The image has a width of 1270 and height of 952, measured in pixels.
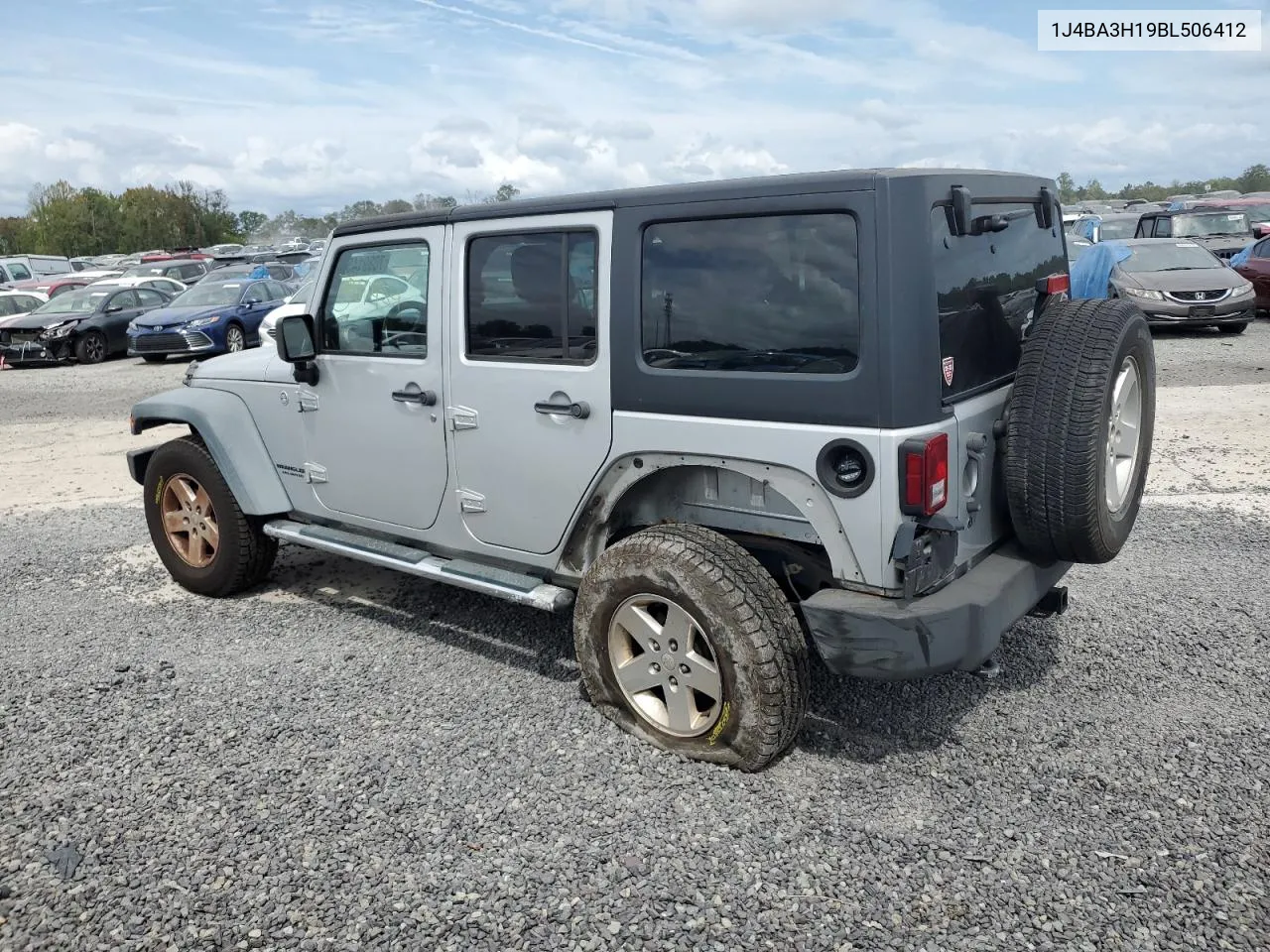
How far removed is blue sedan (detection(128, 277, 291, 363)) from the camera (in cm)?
1723

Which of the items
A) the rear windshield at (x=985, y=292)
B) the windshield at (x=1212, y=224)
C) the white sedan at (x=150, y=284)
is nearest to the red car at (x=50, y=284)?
the white sedan at (x=150, y=284)

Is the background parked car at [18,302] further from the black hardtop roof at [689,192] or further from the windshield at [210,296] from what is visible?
the black hardtop roof at [689,192]

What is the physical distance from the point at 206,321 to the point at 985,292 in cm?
1631

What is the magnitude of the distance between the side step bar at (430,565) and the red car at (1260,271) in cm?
1589

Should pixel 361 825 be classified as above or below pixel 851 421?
below

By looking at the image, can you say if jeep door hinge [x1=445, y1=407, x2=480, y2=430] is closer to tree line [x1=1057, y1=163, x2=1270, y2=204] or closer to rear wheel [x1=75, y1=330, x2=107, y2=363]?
rear wheel [x1=75, y1=330, x2=107, y2=363]

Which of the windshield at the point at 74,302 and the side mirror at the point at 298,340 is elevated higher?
the windshield at the point at 74,302

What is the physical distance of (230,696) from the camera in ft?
14.0

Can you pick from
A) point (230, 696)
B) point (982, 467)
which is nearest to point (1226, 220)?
point (982, 467)

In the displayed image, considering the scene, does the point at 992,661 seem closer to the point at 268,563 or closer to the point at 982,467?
the point at 982,467

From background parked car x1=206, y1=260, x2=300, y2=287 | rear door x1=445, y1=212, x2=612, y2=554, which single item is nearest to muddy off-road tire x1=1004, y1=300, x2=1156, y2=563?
rear door x1=445, y1=212, x2=612, y2=554

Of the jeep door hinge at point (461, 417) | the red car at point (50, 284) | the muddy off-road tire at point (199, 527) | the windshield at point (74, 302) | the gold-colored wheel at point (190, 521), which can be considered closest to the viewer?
the jeep door hinge at point (461, 417)

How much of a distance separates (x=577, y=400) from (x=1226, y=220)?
2118 centimetres

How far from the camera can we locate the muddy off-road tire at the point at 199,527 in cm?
524
